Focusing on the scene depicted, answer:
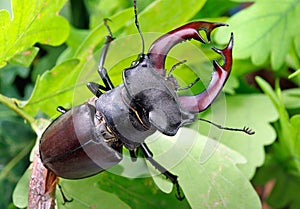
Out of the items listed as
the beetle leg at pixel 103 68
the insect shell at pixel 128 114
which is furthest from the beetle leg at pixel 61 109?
the beetle leg at pixel 103 68

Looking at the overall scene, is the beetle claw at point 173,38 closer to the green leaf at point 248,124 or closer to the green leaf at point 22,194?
the green leaf at point 248,124

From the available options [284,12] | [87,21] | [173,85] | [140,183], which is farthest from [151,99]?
[87,21]

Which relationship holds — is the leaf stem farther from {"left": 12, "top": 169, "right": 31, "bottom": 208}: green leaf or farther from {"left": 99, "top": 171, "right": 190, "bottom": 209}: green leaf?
{"left": 99, "top": 171, "right": 190, "bottom": 209}: green leaf

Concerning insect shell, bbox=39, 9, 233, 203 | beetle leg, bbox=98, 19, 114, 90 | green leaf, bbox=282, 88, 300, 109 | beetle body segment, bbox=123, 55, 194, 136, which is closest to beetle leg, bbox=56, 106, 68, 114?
insect shell, bbox=39, 9, 233, 203

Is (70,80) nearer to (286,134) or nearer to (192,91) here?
(192,91)

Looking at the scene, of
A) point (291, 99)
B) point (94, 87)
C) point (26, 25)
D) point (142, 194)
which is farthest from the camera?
point (291, 99)

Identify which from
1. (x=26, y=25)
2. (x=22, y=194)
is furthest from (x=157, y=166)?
(x=26, y=25)

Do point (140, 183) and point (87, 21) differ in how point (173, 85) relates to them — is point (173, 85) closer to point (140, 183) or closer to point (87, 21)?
point (140, 183)
